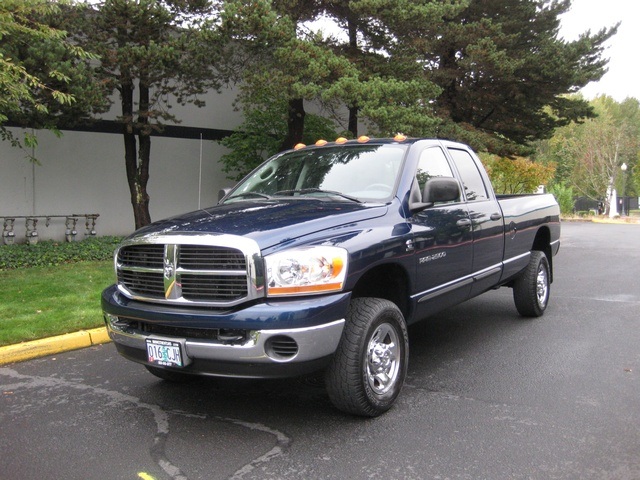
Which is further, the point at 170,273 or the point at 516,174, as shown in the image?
the point at 516,174

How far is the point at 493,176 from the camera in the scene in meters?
30.3

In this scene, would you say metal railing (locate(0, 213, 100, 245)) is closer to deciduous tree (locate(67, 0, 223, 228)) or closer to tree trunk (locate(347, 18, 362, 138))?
deciduous tree (locate(67, 0, 223, 228))

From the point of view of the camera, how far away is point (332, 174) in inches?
203

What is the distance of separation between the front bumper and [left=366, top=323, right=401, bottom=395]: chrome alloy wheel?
0.44m

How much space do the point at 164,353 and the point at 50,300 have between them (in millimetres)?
4796

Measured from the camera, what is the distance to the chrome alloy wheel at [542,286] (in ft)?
23.6

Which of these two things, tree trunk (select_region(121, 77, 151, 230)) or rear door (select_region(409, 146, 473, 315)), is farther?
tree trunk (select_region(121, 77, 151, 230))

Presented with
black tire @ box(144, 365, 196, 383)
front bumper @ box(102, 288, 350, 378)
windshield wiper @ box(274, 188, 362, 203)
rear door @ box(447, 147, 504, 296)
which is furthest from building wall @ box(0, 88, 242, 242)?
front bumper @ box(102, 288, 350, 378)

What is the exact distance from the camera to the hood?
375cm

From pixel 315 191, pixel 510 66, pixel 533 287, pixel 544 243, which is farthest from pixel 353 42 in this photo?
pixel 315 191

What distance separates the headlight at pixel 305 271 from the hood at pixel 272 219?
0.12 meters

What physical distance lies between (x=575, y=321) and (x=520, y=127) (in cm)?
1653

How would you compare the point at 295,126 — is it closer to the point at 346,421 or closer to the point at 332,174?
the point at 332,174

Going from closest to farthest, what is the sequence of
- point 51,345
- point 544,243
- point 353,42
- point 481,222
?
point 481,222
point 51,345
point 544,243
point 353,42
